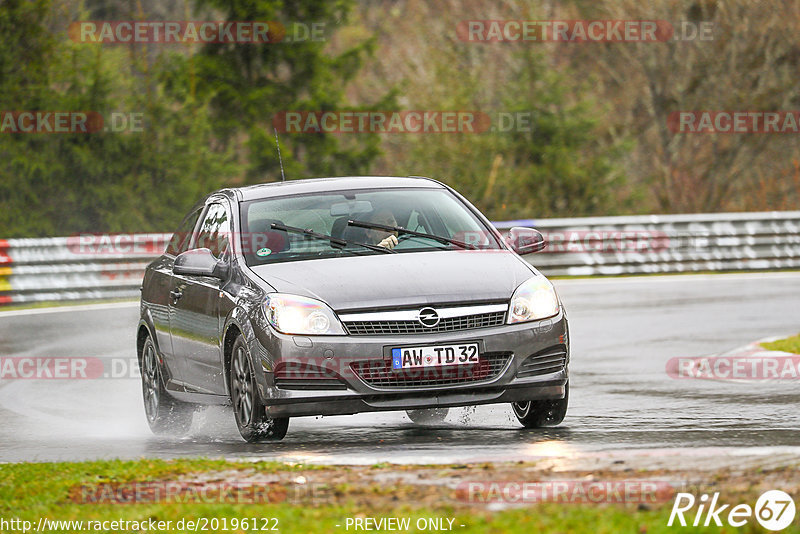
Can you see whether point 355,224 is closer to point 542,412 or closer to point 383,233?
point 383,233

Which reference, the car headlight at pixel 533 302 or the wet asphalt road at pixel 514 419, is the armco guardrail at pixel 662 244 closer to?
the wet asphalt road at pixel 514 419

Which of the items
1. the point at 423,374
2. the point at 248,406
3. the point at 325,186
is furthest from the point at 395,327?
the point at 325,186

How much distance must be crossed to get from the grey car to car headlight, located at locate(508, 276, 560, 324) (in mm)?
10

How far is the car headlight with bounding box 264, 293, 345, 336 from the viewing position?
893cm

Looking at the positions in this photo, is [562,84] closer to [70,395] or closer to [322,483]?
[70,395]

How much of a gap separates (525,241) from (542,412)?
120 cm

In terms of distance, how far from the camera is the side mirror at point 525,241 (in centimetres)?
1030

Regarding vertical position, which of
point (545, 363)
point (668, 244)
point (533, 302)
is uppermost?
point (533, 302)

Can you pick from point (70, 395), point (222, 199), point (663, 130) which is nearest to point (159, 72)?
point (663, 130)

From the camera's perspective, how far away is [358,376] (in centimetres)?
891

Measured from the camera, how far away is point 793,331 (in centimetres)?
1722

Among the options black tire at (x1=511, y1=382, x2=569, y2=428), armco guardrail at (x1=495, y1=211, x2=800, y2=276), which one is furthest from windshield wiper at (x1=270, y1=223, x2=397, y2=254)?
armco guardrail at (x1=495, y1=211, x2=800, y2=276)

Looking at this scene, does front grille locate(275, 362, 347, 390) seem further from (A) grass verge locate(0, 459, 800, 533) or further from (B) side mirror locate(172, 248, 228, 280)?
(B) side mirror locate(172, 248, 228, 280)

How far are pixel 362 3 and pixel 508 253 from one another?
46.4 m
